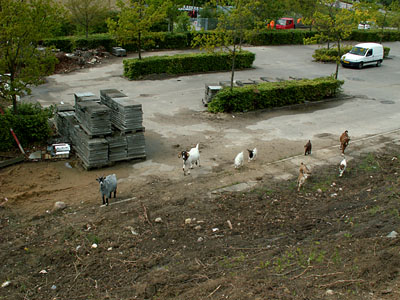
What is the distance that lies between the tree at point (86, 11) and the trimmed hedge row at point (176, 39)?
113 centimetres

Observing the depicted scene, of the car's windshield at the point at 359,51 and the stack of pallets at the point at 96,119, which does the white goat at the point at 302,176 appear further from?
the car's windshield at the point at 359,51

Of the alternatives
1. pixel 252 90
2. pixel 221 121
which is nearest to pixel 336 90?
pixel 252 90

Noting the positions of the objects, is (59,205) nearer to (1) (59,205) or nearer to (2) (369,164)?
(1) (59,205)

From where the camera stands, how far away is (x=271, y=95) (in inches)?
789

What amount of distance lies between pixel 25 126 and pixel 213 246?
348 inches

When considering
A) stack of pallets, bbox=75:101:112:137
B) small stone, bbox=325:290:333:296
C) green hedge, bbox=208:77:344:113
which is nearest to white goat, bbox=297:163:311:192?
small stone, bbox=325:290:333:296

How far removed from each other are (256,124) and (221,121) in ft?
5.19

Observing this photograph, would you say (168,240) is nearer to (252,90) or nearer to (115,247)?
(115,247)

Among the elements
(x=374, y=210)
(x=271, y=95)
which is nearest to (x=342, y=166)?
(x=374, y=210)

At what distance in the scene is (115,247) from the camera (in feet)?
28.7

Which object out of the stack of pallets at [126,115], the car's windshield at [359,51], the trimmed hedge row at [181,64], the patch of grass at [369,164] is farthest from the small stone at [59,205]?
the car's windshield at [359,51]

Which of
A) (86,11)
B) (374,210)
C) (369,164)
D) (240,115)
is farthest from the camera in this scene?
(86,11)

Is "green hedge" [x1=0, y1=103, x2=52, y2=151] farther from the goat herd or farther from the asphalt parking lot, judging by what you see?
the goat herd

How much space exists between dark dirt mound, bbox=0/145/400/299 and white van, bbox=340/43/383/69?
20.7 m
